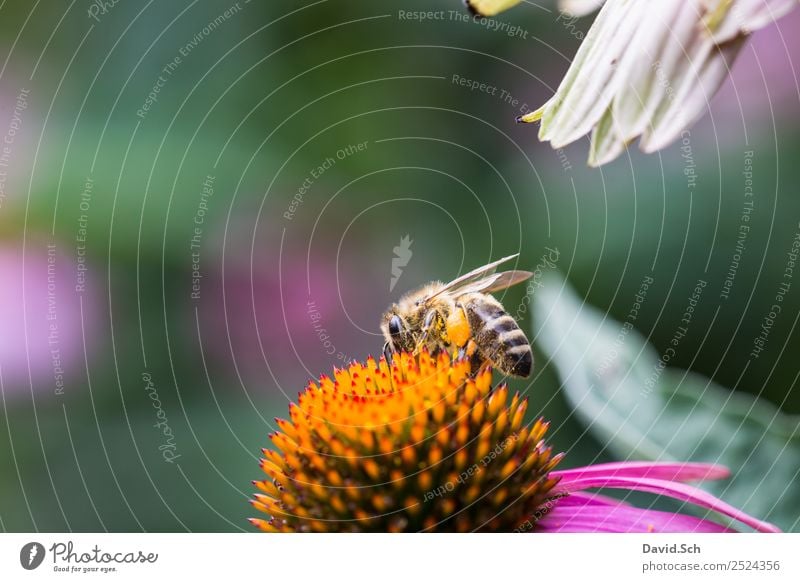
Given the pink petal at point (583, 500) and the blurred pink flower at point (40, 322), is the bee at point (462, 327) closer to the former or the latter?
the pink petal at point (583, 500)

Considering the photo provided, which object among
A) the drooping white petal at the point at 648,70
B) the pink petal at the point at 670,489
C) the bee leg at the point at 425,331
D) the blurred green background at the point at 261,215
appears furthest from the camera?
the blurred green background at the point at 261,215

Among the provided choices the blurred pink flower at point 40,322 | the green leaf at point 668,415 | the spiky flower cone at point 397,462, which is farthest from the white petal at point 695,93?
the blurred pink flower at point 40,322

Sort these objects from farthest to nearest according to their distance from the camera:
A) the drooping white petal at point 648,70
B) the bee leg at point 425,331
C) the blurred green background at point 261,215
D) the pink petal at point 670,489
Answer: the blurred green background at point 261,215, the bee leg at point 425,331, the pink petal at point 670,489, the drooping white petal at point 648,70

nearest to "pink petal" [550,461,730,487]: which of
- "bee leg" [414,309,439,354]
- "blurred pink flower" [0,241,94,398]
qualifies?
"bee leg" [414,309,439,354]

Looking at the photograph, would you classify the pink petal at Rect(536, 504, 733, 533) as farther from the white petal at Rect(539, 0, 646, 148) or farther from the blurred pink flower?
the blurred pink flower

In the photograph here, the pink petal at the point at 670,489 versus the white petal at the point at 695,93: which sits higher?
the white petal at the point at 695,93

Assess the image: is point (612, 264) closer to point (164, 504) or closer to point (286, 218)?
point (286, 218)
